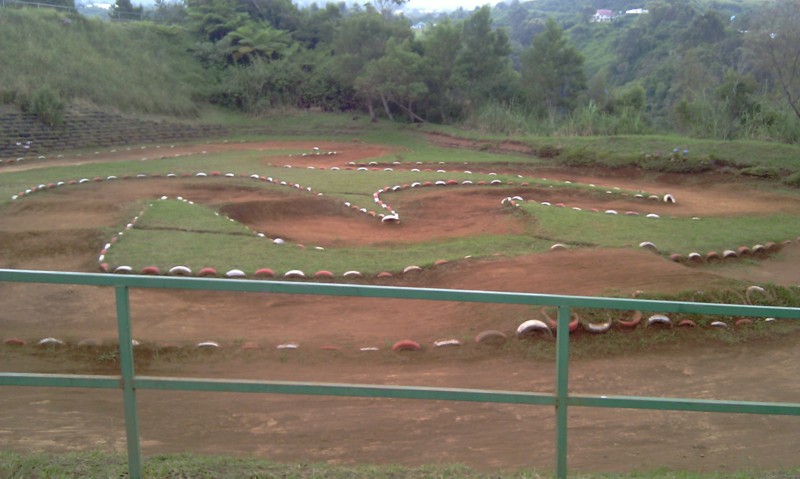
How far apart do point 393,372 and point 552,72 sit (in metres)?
23.9

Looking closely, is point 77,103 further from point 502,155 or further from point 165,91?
point 502,155

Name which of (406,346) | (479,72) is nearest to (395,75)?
(479,72)

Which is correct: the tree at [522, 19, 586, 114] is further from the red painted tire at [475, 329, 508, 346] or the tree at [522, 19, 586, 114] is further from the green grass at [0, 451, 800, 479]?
the green grass at [0, 451, 800, 479]

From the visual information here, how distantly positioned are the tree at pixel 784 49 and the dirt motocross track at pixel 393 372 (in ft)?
44.8

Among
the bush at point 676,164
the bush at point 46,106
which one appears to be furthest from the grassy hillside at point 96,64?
the bush at point 676,164

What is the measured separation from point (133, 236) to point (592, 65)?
42.3 metres

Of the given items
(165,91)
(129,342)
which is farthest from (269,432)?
(165,91)

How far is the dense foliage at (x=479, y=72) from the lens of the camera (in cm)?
2311

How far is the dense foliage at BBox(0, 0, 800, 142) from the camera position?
23.1 m

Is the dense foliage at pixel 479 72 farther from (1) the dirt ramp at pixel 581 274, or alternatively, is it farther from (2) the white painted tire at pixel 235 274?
(2) the white painted tire at pixel 235 274

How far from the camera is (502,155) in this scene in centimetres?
2325

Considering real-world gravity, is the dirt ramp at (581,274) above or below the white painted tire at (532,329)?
above

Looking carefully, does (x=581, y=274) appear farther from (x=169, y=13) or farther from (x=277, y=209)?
(x=169, y=13)

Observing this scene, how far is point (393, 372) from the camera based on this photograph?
258 inches
